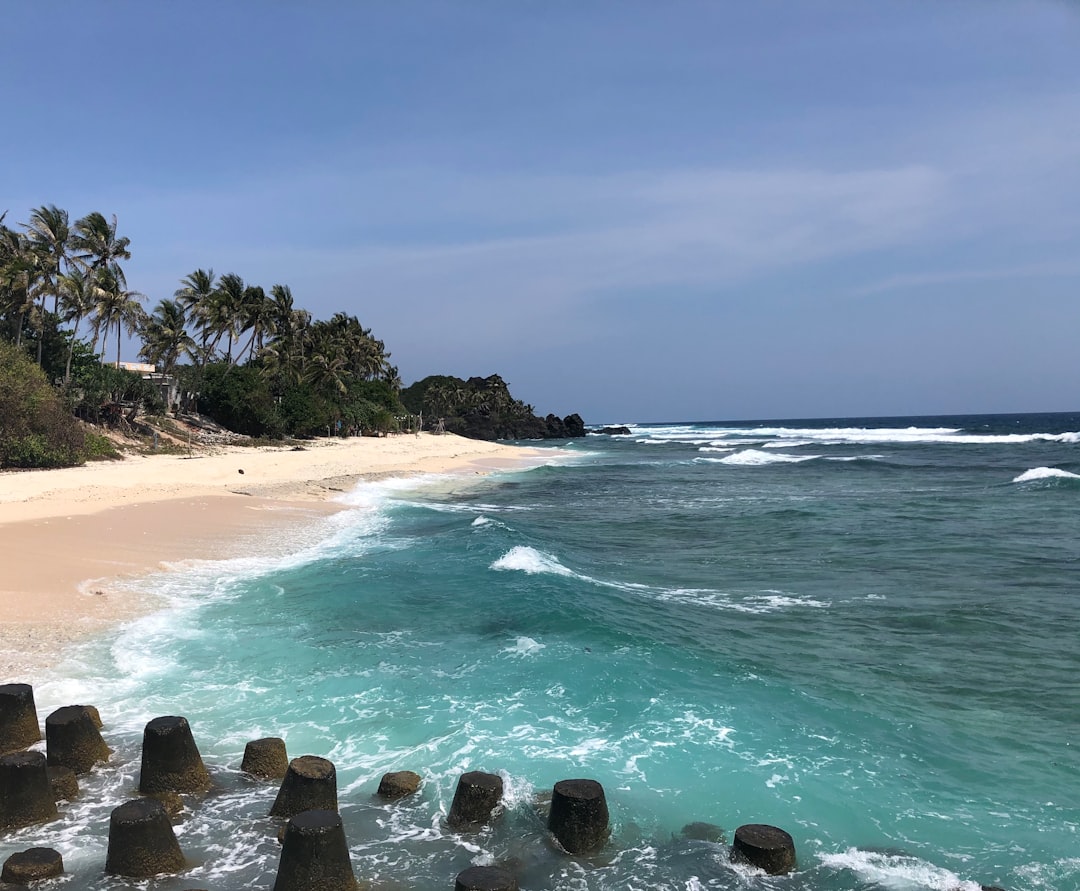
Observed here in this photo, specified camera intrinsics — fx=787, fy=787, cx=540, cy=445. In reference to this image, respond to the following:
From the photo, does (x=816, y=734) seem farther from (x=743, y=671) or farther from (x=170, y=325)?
(x=170, y=325)

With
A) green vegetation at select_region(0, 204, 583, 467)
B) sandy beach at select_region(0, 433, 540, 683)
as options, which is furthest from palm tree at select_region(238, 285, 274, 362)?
sandy beach at select_region(0, 433, 540, 683)

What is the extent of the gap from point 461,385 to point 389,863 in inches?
4659

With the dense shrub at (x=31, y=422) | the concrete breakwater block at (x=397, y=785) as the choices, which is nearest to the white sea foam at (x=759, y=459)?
the dense shrub at (x=31, y=422)

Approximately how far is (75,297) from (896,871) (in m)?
44.2

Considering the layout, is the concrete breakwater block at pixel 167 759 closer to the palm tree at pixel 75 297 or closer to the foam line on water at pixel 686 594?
the foam line on water at pixel 686 594

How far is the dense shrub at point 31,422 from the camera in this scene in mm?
26766

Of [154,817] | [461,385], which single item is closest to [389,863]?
[154,817]

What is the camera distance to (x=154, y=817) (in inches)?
200

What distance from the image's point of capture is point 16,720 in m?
6.74

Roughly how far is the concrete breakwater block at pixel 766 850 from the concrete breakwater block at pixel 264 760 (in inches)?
143

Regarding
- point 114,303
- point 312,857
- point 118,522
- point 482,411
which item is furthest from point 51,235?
point 482,411

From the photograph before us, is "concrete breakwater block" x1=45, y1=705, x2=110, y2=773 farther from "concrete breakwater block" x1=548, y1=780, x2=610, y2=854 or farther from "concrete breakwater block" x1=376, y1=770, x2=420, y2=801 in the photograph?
"concrete breakwater block" x1=548, y1=780, x2=610, y2=854

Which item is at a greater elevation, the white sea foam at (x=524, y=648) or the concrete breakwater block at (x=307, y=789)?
the concrete breakwater block at (x=307, y=789)

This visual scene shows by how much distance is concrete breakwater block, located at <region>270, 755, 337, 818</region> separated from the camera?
5.71 metres
